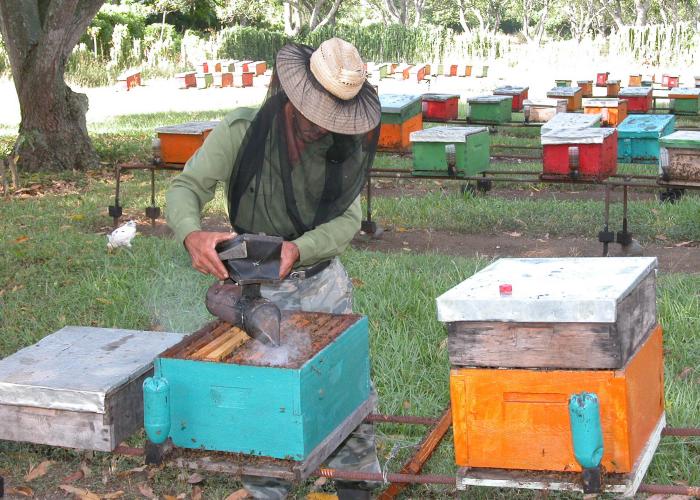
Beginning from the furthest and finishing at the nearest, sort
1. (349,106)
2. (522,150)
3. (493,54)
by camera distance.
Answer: (493,54)
(522,150)
(349,106)

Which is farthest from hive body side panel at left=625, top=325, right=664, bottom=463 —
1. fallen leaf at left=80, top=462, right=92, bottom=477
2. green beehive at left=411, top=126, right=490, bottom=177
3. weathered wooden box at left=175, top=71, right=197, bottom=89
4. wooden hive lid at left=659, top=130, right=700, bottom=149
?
weathered wooden box at left=175, top=71, right=197, bottom=89

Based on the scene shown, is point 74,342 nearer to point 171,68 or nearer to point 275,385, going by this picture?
point 275,385

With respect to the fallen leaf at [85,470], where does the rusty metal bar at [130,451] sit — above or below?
above

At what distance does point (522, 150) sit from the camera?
10641mm

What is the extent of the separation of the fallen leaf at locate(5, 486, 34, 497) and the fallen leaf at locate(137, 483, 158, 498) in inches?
14.6

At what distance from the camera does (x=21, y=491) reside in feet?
10.7

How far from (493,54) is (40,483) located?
2546 cm

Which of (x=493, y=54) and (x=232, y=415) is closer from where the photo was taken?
(x=232, y=415)

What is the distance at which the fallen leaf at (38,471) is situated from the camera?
3.34 m

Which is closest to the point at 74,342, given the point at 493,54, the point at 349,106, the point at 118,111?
the point at 349,106

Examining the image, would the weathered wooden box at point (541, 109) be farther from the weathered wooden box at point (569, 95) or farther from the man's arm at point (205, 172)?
the man's arm at point (205, 172)

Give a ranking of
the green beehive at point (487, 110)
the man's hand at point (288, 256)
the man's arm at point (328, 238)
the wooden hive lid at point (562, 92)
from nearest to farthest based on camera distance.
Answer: the man's hand at point (288, 256) < the man's arm at point (328, 238) < the green beehive at point (487, 110) < the wooden hive lid at point (562, 92)

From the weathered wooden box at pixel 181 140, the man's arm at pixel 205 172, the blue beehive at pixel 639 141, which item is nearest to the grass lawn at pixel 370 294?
the blue beehive at pixel 639 141

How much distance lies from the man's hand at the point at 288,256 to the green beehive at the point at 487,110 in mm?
7697
